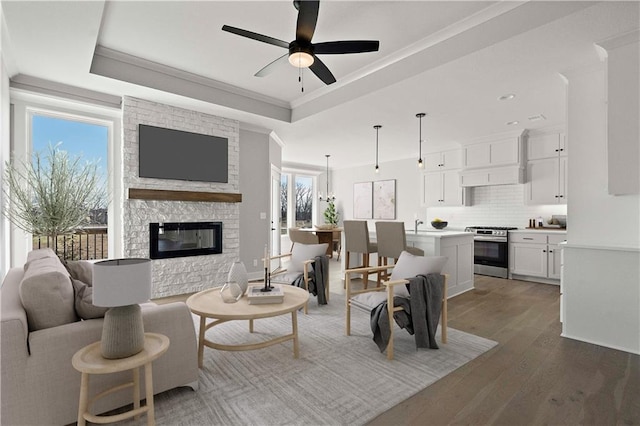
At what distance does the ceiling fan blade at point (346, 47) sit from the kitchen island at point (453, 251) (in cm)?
269

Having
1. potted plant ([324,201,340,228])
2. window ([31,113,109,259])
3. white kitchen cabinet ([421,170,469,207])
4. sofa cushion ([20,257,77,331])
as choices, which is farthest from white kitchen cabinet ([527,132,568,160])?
window ([31,113,109,259])

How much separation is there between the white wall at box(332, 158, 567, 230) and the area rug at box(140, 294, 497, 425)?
13.2 feet

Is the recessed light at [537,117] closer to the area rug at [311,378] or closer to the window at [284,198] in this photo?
the area rug at [311,378]

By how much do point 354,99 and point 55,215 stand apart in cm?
349

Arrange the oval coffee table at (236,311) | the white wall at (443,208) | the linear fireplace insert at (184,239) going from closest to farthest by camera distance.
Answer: the oval coffee table at (236,311) < the linear fireplace insert at (184,239) < the white wall at (443,208)

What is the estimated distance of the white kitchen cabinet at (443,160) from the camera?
6.76m

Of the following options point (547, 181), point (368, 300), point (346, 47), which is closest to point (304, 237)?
point (368, 300)

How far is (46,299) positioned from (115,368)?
0.61 metres

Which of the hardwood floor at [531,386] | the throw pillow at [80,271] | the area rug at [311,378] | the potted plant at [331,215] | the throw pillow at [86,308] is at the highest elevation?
the potted plant at [331,215]

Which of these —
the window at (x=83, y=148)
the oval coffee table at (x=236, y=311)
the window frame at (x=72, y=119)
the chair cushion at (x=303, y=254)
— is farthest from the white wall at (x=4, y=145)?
the chair cushion at (x=303, y=254)

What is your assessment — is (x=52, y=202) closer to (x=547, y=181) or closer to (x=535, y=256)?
(x=535, y=256)

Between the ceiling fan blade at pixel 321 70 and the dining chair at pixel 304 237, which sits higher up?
the ceiling fan blade at pixel 321 70

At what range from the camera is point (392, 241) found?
4527 millimetres

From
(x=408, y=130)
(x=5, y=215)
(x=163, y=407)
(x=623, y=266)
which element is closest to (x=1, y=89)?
(x=5, y=215)
